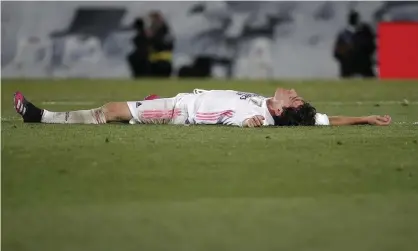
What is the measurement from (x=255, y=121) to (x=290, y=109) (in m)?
0.36

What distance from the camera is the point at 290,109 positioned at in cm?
850

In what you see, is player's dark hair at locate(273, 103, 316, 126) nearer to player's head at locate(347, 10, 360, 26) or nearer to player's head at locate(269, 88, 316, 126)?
player's head at locate(269, 88, 316, 126)

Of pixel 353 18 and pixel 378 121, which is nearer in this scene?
pixel 378 121

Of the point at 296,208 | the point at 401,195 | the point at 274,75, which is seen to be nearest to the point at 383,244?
the point at 296,208

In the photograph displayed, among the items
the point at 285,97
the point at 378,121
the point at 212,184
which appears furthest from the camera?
→ the point at 378,121

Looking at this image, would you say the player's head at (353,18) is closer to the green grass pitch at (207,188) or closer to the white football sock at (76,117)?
the green grass pitch at (207,188)

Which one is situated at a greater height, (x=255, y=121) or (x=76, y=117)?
(x=255, y=121)

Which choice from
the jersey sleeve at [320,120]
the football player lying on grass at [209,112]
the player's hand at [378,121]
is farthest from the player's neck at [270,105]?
the player's hand at [378,121]

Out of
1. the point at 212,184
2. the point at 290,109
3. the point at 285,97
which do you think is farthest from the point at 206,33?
the point at 212,184

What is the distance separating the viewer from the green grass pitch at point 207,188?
186 inches

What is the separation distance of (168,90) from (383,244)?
12.5 metres

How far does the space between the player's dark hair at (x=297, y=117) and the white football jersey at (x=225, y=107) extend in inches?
3.7

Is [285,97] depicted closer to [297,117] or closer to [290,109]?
[290,109]

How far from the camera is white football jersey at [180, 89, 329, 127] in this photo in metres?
8.30
